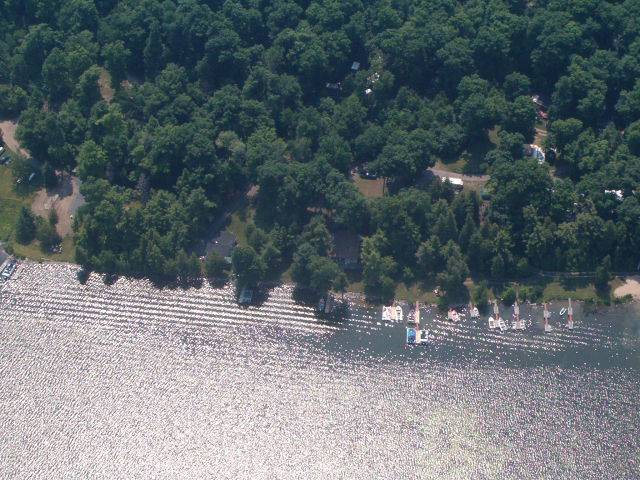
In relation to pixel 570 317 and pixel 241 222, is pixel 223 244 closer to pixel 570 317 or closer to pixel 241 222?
pixel 241 222

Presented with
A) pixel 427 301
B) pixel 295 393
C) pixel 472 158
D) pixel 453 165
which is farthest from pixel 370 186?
pixel 295 393

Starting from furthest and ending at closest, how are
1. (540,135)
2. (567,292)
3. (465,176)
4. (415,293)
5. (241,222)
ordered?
1. (540,135)
2. (465,176)
3. (241,222)
4. (415,293)
5. (567,292)

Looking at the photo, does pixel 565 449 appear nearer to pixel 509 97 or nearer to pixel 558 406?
pixel 558 406

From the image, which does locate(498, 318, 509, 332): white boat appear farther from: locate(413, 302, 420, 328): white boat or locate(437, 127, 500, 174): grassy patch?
locate(437, 127, 500, 174): grassy patch

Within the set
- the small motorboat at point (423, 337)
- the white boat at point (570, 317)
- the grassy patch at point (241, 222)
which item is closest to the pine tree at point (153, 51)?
the grassy patch at point (241, 222)

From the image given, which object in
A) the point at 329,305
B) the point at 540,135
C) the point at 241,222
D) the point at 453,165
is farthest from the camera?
the point at 540,135

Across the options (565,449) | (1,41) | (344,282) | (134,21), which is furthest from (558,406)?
(1,41)
